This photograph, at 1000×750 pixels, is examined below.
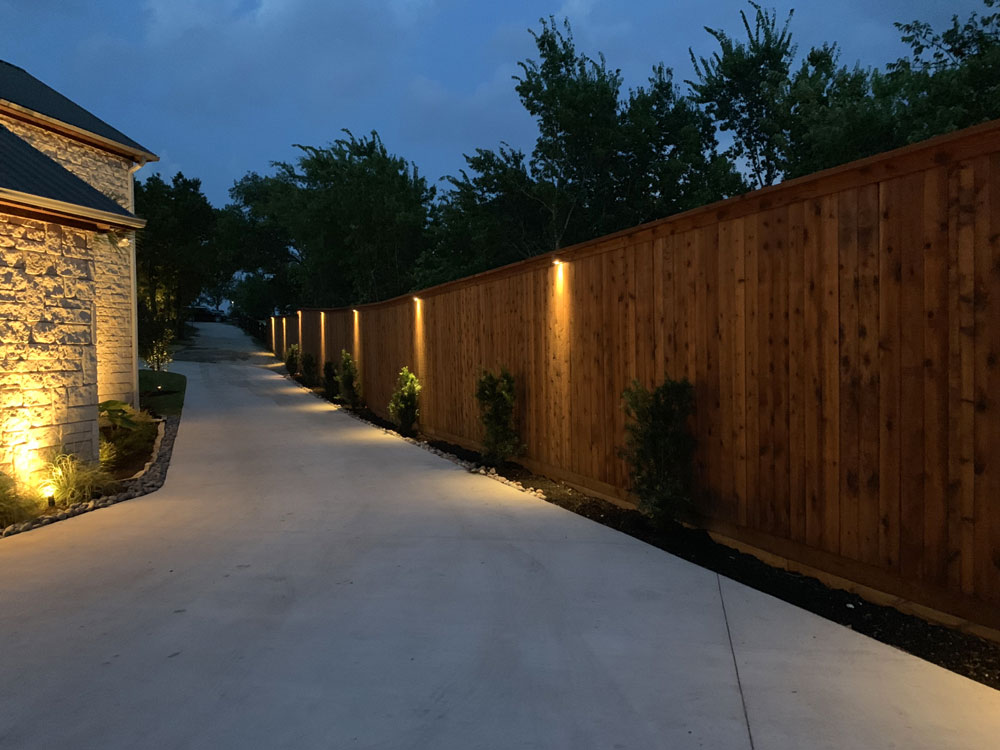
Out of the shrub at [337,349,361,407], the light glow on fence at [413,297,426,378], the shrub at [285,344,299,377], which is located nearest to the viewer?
the light glow on fence at [413,297,426,378]

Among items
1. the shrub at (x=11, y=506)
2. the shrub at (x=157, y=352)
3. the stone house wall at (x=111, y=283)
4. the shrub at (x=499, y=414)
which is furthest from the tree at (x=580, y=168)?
the shrub at (x=11, y=506)

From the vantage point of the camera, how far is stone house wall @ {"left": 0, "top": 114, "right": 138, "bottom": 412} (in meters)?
11.5

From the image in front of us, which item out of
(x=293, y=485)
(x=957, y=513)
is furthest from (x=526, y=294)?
(x=957, y=513)

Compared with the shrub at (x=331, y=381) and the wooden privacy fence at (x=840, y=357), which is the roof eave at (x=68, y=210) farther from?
the shrub at (x=331, y=381)

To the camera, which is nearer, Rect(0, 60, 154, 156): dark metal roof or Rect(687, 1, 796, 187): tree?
Rect(0, 60, 154, 156): dark metal roof

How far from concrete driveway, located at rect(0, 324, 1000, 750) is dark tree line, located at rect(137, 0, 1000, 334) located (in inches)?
483

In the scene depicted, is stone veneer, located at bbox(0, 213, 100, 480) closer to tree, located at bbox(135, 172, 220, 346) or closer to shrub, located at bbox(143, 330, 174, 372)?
shrub, located at bbox(143, 330, 174, 372)

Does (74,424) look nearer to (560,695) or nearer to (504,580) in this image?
(504,580)

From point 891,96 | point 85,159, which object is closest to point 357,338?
point 85,159

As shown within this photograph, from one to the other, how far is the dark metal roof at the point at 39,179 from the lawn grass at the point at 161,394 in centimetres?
696

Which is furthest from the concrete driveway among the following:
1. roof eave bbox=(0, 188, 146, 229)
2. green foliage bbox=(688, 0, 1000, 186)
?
green foliage bbox=(688, 0, 1000, 186)

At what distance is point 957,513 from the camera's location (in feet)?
9.99

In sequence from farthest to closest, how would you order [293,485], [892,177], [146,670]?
1. [293,485]
2. [892,177]
3. [146,670]

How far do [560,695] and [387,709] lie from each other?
0.70 metres
